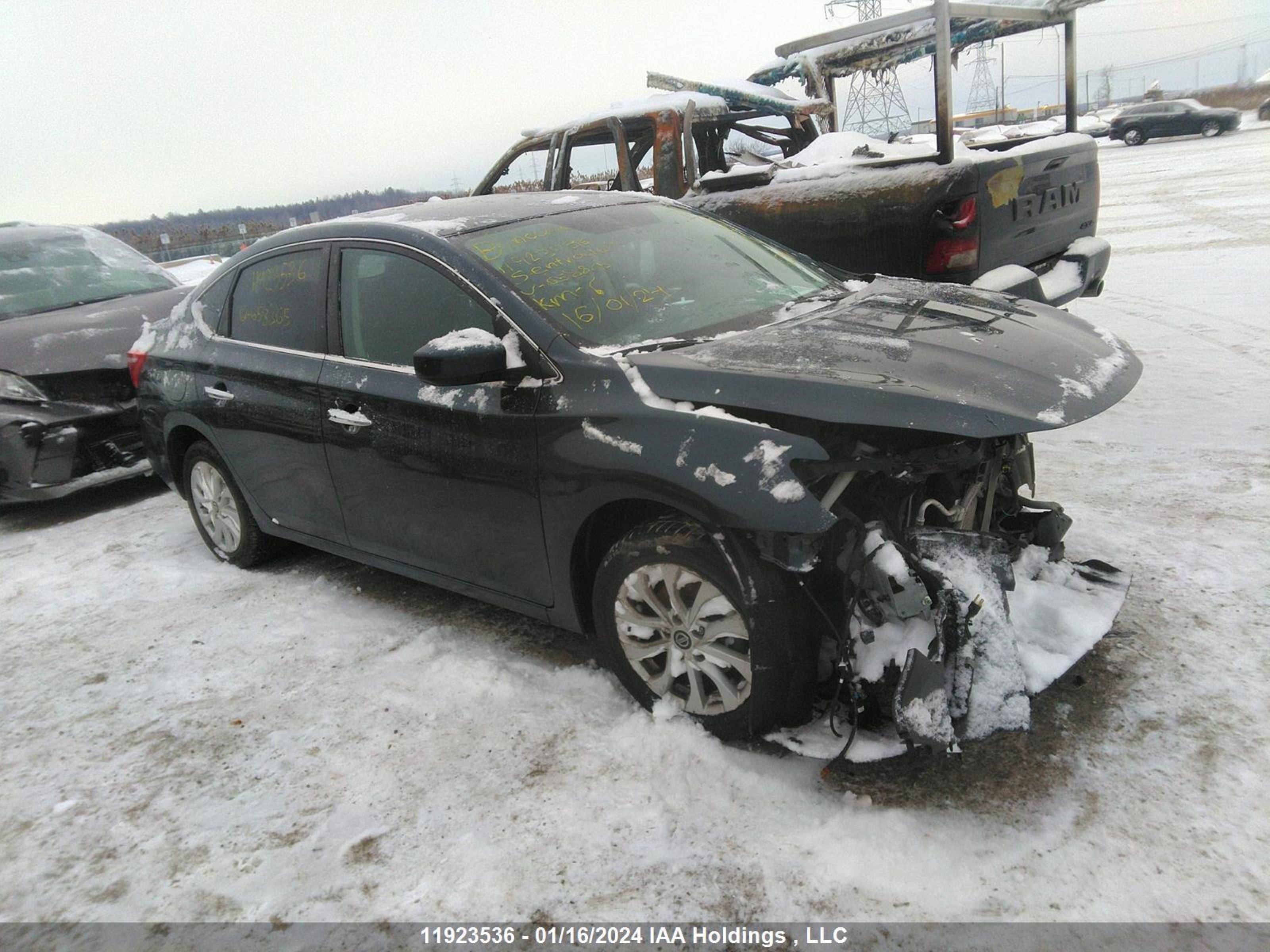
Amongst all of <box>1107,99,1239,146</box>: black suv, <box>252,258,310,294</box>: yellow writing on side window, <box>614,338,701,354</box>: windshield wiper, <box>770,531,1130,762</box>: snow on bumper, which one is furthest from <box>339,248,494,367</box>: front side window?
<box>1107,99,1239,146</box>: black suv

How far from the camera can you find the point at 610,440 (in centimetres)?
282

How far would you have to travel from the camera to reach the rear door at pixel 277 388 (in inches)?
154

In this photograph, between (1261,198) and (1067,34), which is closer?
(1067,34)

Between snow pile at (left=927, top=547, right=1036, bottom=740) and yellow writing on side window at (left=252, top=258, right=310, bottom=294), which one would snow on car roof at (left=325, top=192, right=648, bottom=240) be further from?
snow pile at (left=927, top=547, right=1036, bottom=740)

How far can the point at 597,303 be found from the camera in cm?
326

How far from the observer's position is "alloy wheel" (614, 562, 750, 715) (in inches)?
106

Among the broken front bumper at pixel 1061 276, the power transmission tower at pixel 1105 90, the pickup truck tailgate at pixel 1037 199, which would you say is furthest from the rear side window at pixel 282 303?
the power transmission tower at pixel 1105 90

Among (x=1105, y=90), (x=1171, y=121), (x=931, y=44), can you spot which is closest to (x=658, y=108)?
(x=931, y=44)

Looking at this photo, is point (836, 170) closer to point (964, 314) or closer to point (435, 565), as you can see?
point (964, 314)

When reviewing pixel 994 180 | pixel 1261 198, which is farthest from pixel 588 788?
pixel 1261 198

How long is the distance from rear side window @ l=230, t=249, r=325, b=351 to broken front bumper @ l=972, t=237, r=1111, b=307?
3.10 metres

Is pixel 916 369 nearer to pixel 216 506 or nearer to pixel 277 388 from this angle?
pixel 277 388

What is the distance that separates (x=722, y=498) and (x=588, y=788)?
3.14ft

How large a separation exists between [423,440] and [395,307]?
1.87 feet
